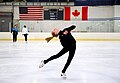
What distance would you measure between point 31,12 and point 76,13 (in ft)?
14.8

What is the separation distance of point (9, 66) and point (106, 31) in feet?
65.0

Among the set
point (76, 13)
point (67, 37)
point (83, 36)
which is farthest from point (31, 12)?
point (67, 37)

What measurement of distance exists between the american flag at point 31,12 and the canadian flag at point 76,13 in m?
2.58

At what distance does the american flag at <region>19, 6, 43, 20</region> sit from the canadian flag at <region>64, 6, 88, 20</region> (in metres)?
2.58

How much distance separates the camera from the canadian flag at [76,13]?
32059 millimetres

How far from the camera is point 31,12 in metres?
32.6

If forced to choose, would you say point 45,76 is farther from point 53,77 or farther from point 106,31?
point 106,31

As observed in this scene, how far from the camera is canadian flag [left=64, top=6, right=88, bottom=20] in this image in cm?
3206

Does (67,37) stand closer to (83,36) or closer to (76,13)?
(83,36)

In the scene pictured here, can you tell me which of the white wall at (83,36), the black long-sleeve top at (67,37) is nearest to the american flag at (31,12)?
the white wall at (83,36)

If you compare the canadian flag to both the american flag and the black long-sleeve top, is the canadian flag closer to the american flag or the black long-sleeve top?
the american flag

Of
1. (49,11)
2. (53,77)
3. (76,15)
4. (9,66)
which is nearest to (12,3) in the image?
(49,11)

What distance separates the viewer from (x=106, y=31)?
2823 centimetres

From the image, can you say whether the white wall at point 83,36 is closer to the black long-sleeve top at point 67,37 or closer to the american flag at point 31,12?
the american flag at point 31,12
